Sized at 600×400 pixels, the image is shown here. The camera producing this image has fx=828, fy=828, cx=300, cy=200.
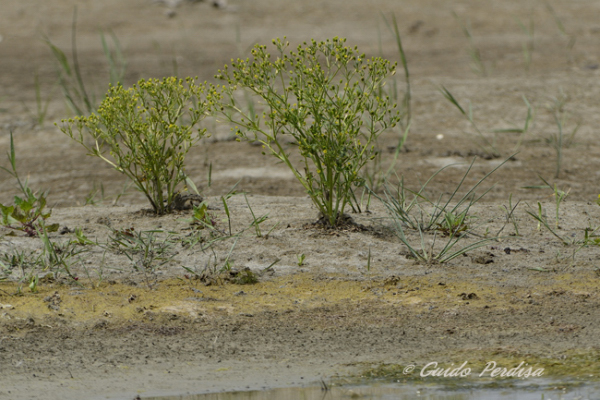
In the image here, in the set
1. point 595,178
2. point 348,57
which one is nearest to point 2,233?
point 348,57

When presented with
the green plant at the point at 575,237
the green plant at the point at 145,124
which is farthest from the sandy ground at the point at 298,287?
the green plant at the point at 145,124

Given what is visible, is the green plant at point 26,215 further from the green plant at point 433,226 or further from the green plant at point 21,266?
the green plant at point 433,226

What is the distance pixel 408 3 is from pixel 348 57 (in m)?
8.92

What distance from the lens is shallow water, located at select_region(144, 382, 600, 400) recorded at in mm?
2527

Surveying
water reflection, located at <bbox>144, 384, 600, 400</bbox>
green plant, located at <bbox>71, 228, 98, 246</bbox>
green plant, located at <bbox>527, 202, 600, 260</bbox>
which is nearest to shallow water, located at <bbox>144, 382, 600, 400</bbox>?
water reflection, located at <bbox>144, 384, 600, 400</bbox>

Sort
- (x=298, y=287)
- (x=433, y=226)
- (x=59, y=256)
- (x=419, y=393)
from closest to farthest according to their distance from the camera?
(x=419, y=393)
(x=298, y=287)
(x=59, y=256)
(x=433, y=226)

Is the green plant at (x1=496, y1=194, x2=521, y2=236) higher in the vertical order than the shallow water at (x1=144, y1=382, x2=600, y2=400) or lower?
higher

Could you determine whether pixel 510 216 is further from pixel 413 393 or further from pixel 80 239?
pixel 80 239

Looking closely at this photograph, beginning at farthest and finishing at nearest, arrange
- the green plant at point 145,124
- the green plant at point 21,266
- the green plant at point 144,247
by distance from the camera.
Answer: the green plant at point 145,124, the green plant at point 144,247, the green plant at point 21,266

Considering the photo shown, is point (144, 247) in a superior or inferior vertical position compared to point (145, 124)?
inferior

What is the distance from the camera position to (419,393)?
2.56 m

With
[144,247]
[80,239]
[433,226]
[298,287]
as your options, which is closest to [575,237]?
[433,226]

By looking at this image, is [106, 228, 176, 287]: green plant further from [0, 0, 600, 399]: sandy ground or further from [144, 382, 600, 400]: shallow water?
[144, 382, 600, 400]: shallow water

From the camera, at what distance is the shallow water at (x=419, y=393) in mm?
2527
